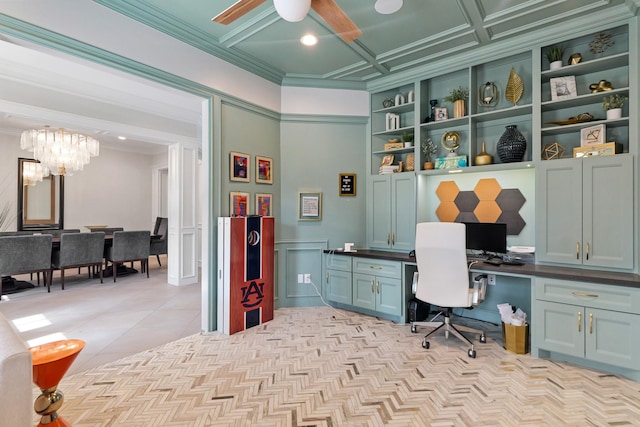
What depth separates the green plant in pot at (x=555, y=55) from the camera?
3169 millimetres

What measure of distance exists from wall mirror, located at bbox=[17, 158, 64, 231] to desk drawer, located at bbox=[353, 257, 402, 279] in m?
7.21

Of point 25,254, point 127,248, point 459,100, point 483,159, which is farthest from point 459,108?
point 25,254

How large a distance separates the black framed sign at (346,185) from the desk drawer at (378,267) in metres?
0.94

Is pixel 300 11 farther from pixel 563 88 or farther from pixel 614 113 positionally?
pixel 614 113

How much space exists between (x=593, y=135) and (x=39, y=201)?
31.9ft

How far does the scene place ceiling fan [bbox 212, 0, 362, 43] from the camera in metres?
2.04

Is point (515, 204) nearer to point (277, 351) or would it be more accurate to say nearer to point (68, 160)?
point (277, 351)

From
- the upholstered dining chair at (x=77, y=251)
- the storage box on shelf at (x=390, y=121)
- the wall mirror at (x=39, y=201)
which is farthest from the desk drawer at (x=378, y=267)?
the wall mirror at (x=39, y=201)

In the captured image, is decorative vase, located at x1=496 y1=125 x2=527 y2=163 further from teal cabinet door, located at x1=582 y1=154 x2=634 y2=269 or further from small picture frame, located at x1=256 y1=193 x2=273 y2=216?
small picture frame, located at x1=256 y1=193 x2=273 y2=216

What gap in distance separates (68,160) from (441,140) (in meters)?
6.19

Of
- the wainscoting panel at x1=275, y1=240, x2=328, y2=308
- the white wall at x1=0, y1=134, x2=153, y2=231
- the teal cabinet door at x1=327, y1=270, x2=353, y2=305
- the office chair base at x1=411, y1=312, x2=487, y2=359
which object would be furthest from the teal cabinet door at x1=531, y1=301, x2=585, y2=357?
the white wall at x1=0, y1=134, x2=153, y2=231

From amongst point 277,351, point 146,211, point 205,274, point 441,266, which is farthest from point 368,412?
point 146,211

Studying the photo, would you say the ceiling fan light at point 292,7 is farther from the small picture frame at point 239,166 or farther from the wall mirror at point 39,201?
the wall mirror at point 39,201

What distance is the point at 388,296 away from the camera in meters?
3.76
